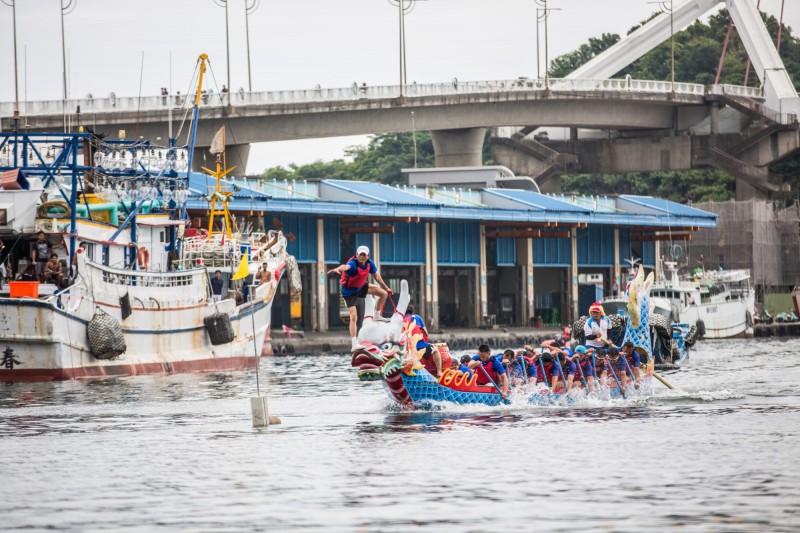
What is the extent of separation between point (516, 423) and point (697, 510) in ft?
37.1

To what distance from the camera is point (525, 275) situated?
93.4 m

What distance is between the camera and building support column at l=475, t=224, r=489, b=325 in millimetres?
88562

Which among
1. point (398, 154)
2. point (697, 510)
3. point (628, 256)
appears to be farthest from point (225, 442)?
point (398, 154)

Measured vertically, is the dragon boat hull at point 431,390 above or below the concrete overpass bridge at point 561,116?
below

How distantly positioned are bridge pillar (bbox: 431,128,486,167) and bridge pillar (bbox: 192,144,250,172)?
61.7ft

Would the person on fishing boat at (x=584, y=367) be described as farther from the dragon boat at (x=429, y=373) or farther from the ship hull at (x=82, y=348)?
the ship hull at (x=82, y=348)

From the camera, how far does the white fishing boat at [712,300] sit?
3169 inches

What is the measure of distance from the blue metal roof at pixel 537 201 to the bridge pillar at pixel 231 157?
589 inches

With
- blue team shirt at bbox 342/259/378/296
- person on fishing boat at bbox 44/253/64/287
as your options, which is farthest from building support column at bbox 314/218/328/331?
blue team shirt at bbox 342/259/378/296

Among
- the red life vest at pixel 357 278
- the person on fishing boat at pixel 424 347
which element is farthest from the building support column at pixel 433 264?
the red life vest at pixel 357 278

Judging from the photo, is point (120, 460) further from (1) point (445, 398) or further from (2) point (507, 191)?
(2) point (507, 191)

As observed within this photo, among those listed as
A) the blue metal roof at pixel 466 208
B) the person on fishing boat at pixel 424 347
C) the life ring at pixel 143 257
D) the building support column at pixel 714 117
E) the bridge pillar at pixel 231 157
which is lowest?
the person on fishing boat at pixel 424 347

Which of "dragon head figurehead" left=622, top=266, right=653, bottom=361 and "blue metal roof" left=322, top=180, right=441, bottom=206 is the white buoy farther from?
"blue metal roof" left=322, top=180, right=441, bottom=206

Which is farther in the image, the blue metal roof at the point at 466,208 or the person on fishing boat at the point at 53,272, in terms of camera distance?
the blue metal roof at the point at 466,208
